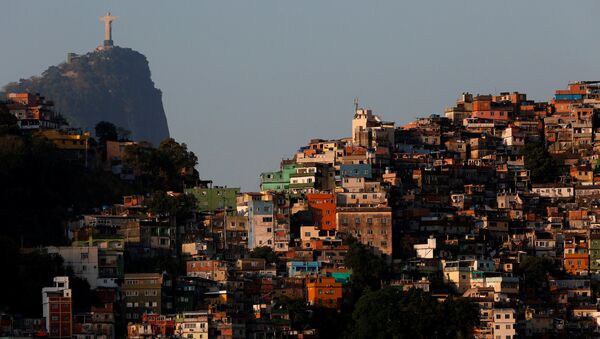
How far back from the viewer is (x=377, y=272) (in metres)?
77.8

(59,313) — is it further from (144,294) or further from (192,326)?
(144,294)

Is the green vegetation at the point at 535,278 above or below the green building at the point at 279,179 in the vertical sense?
below

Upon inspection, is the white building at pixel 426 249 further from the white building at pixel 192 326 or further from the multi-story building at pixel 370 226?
the white building at pixel 192 326

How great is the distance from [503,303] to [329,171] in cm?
1528

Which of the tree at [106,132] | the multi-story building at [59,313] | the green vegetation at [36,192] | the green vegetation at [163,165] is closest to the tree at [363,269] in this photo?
the green vegetation at [36,192]

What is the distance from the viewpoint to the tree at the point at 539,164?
308ft

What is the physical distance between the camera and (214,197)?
8838 centimetres

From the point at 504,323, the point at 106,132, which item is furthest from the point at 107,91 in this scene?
the point at 504,323

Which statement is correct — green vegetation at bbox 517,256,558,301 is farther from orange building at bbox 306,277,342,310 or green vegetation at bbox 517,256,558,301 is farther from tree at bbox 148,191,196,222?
tree at bbox 148,191,196,222

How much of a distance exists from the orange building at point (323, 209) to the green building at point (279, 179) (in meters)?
5.41

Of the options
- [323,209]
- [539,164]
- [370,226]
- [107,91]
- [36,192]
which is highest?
[107,91]

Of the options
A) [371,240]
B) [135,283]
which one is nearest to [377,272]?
[371,240]

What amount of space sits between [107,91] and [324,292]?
90.4 meters

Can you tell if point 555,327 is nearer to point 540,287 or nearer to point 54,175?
point 540,287
